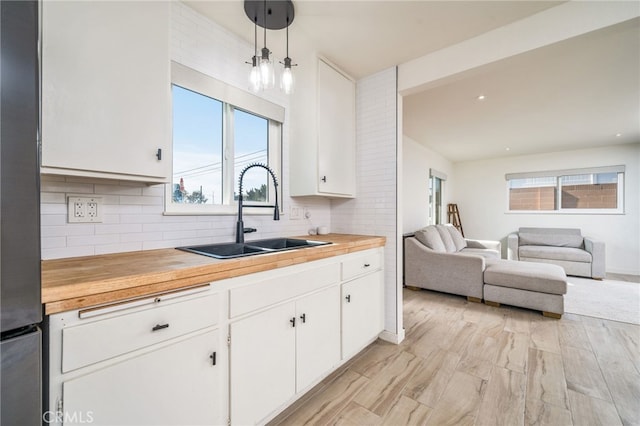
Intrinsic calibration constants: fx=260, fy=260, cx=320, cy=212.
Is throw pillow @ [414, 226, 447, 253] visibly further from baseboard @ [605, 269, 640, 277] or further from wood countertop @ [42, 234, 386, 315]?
baseboard @ [605, 269, 640, 277]

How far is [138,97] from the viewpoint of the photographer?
1.23m

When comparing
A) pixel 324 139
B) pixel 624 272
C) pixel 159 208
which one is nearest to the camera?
pixel 159 208

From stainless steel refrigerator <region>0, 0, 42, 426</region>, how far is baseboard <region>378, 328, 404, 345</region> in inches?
89.9

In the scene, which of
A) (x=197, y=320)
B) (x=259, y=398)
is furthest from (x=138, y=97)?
(x=259, y=398)

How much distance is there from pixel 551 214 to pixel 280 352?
22.7 feet

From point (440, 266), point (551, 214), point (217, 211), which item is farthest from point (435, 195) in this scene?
point (217, 211)

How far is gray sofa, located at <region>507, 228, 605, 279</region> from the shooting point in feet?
14.9

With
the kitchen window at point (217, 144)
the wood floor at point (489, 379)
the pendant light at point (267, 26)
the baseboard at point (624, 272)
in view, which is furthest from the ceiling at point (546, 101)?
the baseboard at point (624, 272)

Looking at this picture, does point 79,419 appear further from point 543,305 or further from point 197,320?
point 543,305

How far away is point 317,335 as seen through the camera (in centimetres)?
162

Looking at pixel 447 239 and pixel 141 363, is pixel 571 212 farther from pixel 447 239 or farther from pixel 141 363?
pixel 141 363

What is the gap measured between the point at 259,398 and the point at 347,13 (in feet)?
7.68

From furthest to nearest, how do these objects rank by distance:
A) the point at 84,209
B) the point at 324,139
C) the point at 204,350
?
the point at 324,139
the point at 84,209
the point at 204,350

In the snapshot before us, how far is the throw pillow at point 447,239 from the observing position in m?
4.45
